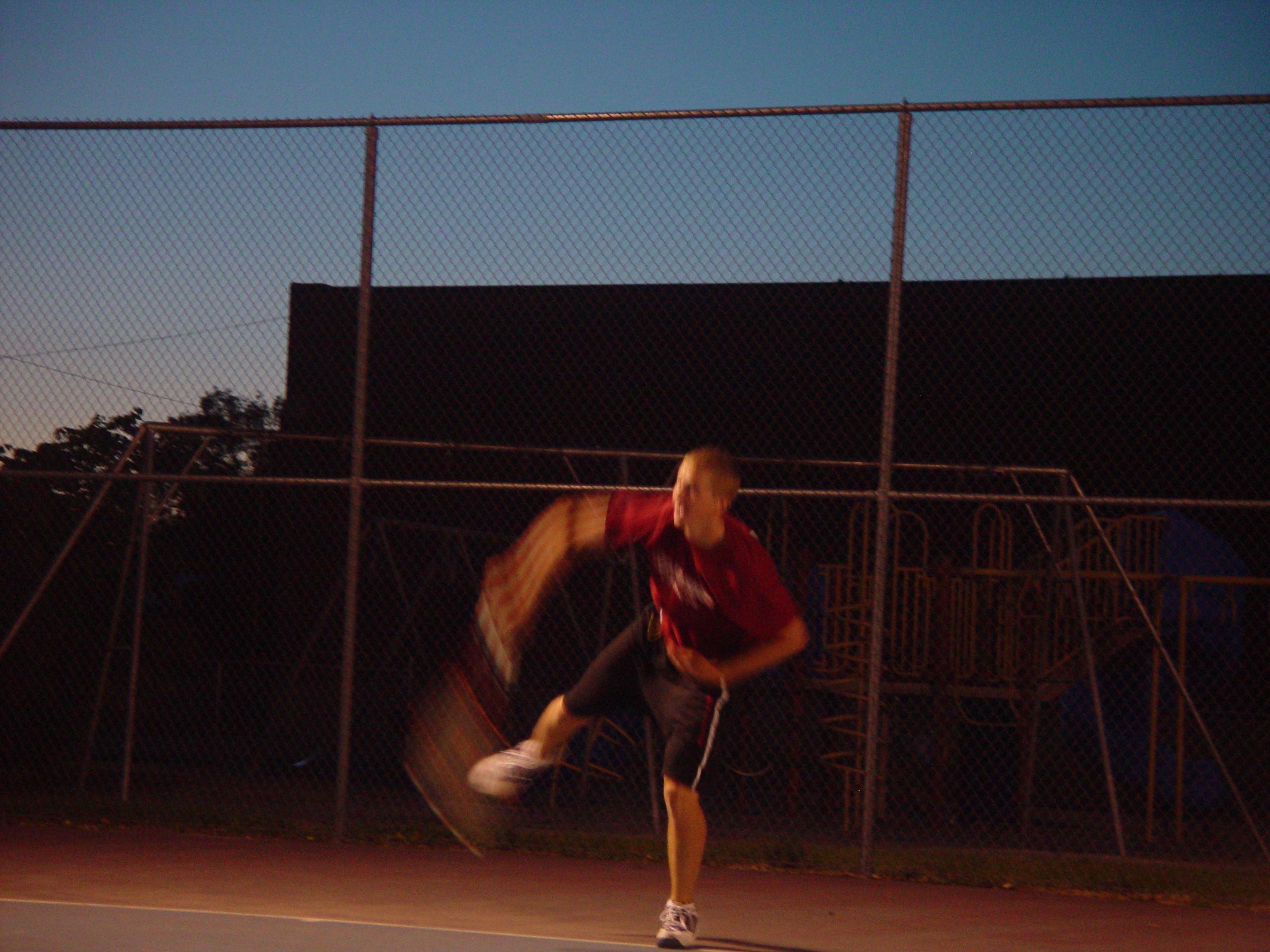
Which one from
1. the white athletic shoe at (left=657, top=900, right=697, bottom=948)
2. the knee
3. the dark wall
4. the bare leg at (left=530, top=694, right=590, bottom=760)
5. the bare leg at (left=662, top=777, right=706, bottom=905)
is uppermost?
the dark wall

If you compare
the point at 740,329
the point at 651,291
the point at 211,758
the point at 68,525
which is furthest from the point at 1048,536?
the point at 68,525

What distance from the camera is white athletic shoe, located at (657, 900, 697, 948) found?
5797mm

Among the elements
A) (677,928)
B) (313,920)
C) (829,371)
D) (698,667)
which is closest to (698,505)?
(698,667)

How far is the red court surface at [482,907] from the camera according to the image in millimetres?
5898

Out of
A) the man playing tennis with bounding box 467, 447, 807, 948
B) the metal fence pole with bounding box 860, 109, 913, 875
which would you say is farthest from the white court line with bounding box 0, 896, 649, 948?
the metal fence pole with bounding box 860, 109, 913, 875

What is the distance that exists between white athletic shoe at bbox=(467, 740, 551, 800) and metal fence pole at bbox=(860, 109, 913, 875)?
208 cm

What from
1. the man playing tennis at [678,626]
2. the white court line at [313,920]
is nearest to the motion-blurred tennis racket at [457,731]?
the white court line at [313,920]

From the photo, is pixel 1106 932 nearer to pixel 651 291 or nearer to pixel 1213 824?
pixel 1213 824

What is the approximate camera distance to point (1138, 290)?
17.7 meters

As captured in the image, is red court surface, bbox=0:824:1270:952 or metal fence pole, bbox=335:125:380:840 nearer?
red court surface, bbox=0:824:1270:952

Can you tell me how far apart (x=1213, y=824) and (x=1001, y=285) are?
8.43 m

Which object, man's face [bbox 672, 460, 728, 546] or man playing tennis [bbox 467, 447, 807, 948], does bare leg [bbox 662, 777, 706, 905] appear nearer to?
man playing tennis [bbox 467, 447, 807, 948]

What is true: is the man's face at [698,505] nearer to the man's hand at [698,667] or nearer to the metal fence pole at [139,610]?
the man's hand at [698,667]

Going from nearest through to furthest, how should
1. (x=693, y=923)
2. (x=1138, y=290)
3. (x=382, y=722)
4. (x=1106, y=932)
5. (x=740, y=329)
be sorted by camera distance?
(x=693, y=923) → (x=1106, y=932) → (x=382, y=722) → (x=1138, y=290) → (x=740, y=329)
